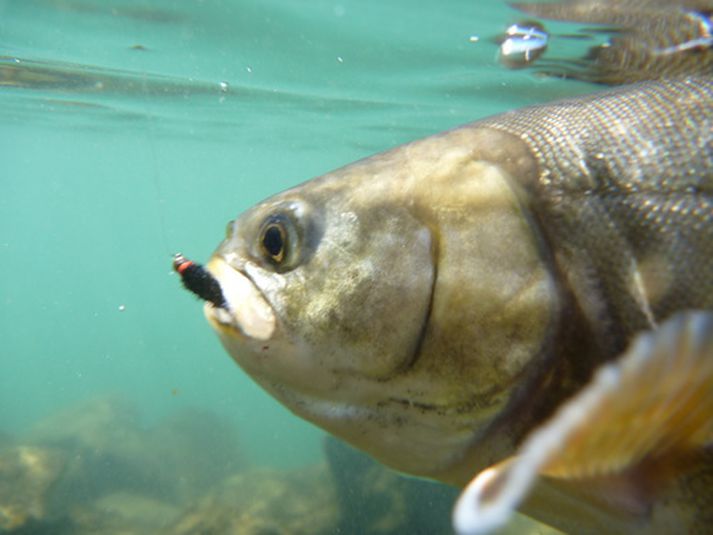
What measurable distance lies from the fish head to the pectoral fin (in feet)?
1.46

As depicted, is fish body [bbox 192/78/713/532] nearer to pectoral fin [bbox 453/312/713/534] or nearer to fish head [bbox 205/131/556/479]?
fish head [bbox 205/131/556/479]

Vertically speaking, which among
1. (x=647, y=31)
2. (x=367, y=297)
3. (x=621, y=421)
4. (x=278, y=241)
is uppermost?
(x=647, y=31)

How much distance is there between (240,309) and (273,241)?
212mm

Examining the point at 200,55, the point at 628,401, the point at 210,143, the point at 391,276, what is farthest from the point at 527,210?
the point at 210,143

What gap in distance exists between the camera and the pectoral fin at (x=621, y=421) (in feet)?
2.63

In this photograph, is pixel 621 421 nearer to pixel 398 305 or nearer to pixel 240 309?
pixel 398 305

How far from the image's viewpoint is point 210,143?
27.5 meters

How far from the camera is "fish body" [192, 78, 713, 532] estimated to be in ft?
4.83

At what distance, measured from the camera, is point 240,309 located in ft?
5.49

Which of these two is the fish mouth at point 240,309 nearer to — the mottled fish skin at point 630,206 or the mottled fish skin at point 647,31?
the mottled fish skin at point 630,206

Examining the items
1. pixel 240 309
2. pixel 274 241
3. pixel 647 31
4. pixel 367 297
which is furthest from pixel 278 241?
pixel 647 31

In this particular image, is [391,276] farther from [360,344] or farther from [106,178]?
[106,178]

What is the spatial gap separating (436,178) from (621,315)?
0.60 metres

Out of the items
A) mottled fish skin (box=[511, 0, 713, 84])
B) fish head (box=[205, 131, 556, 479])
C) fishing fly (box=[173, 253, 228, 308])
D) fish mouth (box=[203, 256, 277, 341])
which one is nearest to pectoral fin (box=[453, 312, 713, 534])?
fish head (box=[205, 131, 556, 479])
